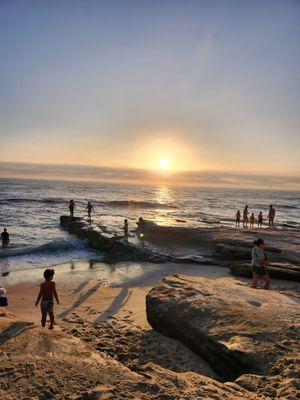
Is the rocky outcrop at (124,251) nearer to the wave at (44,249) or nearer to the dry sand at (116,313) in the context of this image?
the dry sand at (116,313)

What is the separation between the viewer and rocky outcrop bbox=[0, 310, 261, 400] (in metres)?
4.42

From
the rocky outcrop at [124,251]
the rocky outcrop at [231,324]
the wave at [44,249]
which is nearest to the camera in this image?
the rocky outcrop at [231,324]

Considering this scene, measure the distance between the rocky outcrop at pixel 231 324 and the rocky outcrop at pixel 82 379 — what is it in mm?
864

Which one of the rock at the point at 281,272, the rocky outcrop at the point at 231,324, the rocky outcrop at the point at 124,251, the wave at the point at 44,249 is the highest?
the rocky outcrop at the point at 231,324

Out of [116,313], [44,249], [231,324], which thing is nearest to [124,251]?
[44,249]

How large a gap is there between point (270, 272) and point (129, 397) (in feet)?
32.8

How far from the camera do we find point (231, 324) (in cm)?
671

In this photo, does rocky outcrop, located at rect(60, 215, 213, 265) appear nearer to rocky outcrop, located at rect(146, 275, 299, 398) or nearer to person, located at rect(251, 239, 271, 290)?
person, located at rect(251, 239, 271, 290)

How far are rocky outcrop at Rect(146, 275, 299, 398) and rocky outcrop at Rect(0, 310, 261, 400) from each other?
0.86 metres

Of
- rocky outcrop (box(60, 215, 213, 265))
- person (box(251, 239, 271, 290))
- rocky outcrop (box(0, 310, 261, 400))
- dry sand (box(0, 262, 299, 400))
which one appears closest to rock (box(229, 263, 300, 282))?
dry sand (box(0, 262, 299, 400))

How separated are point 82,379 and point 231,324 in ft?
10.7

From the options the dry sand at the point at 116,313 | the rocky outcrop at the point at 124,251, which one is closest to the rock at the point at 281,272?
the dry sand at the point at 116,313

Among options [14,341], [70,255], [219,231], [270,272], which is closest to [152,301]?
[14,341]

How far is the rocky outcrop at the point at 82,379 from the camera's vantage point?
174 inches
